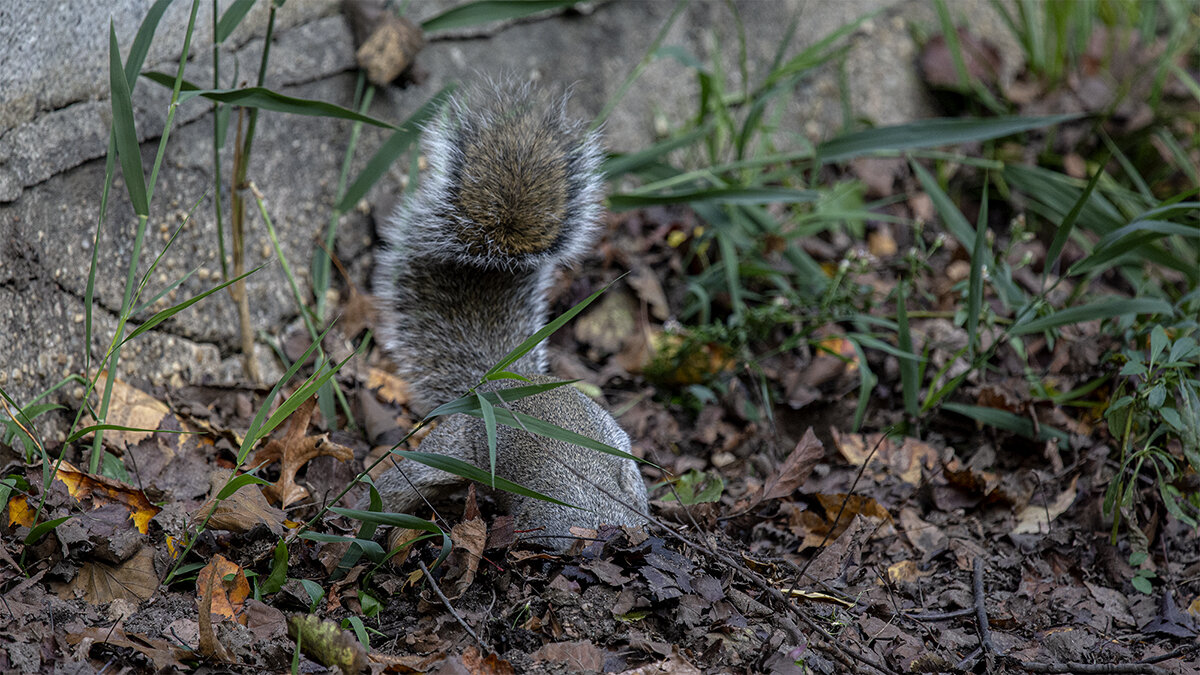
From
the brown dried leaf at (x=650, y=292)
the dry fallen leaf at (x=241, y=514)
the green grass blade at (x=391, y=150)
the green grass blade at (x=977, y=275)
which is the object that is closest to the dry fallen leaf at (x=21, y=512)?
the dry fallen leaf at (x=241, y=514)

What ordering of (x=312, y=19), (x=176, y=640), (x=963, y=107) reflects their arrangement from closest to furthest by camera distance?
(x=176, y=640) < (x=312, y=19) < (x=963, y=107)

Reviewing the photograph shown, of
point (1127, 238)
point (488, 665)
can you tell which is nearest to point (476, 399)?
point (488, 665)

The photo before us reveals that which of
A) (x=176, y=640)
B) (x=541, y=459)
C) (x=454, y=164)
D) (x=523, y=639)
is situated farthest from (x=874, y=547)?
(x=176, y=640)

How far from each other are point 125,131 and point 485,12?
4.74ft

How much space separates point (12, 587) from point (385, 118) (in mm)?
2280

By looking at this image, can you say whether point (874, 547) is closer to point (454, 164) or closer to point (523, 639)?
point (523, 639)

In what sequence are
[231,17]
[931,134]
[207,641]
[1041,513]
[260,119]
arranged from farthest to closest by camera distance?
[931,134] < [260,119] < [1041,513] < [231,17] < [207,641]

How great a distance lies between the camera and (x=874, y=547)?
2.75 metres

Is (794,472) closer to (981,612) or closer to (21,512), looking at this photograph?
(981,612)

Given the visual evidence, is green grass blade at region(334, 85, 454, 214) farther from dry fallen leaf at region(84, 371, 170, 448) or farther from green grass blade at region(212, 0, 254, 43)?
dry fallen leaf at region(84, 371, 170, 448)

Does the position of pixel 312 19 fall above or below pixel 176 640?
above

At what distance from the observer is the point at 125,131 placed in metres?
2.23

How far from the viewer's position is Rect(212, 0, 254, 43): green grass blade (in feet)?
8.22

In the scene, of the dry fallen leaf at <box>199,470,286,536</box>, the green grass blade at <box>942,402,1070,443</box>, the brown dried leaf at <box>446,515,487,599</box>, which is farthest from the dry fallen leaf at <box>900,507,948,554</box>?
the dry fallen leaf at <box>199,470,286,536</box>
